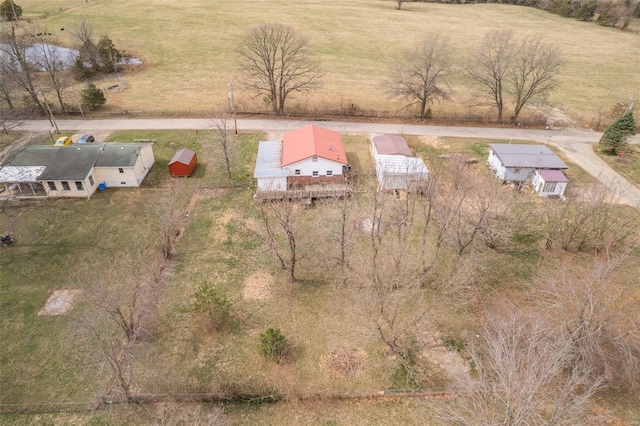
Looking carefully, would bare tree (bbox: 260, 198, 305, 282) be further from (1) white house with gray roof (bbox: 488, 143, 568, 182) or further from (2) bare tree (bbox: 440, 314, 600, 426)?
(1) white house with gray roof (bbox: 488, 143, 568, 182)

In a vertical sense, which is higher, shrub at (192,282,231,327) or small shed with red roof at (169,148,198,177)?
small shed with red roof at (169,148,198,177)

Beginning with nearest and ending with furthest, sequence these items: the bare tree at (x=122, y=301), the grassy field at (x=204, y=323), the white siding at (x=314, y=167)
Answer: the grassy field at (x=204, y=323), the bare tree at (x=122, y=301), the white siding at (x=314, y=167)

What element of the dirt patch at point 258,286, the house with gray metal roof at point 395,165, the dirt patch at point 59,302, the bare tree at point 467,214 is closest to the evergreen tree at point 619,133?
the house with gray metal roof at point 395,165

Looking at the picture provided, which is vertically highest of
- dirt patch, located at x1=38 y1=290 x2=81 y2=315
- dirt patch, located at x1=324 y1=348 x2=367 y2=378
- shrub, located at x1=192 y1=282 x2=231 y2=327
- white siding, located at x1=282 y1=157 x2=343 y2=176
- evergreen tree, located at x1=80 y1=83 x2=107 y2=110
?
evergreen tree, located at x1=80 y1=83 x2=107 y2=110

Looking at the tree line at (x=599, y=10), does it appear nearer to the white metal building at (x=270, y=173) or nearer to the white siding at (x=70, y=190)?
the white metal building at (x=270, y=173)

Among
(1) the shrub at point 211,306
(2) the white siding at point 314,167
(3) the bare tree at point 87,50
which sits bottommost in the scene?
(1) the shrub at point 211,306

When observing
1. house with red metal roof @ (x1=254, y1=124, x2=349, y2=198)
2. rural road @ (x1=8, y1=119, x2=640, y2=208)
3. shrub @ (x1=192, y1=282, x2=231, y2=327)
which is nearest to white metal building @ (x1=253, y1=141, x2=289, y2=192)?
house with red metal roof @ (x1=254, y1=124, x2=349, y2=198)

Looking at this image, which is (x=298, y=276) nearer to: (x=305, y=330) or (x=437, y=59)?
(x=305, y=330)
